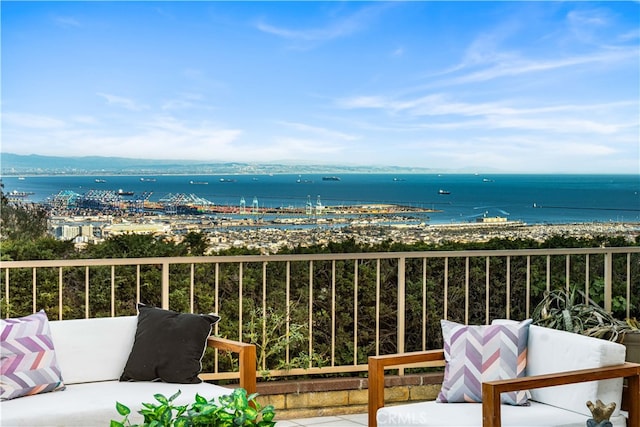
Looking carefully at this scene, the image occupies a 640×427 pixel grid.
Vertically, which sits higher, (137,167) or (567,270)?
(137,167)

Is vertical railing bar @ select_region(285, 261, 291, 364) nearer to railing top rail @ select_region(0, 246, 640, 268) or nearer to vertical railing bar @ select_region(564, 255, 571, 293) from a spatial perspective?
railing top rail @ select_region(0, 246, 640, 268)

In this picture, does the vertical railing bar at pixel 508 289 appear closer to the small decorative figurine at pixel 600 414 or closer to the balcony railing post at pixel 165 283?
the balcony railing post at pixel 165 283

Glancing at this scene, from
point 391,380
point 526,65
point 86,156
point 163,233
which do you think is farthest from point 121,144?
point 526,65

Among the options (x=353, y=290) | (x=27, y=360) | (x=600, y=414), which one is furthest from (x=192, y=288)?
(x=600, y=414)

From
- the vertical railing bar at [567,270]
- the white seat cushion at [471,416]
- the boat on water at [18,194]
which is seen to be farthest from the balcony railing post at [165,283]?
the vertical railing bar at [567,270]

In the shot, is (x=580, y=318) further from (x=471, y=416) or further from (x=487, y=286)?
(x=471, y=416)

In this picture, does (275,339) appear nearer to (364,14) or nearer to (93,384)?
(93,384)
